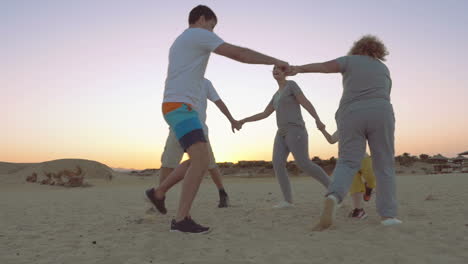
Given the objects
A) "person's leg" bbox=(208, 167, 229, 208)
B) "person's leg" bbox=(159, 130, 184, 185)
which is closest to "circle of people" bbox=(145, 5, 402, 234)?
"person's leg" bbox=(159, 130, 184, 185)

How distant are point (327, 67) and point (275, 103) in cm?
209

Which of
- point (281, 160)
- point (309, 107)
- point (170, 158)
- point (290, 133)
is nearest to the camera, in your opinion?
point (170, 158)

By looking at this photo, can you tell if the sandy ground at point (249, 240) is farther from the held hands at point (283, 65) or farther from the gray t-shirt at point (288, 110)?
the held hands at point (283, 65)

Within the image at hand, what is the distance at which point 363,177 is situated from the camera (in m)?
4.80

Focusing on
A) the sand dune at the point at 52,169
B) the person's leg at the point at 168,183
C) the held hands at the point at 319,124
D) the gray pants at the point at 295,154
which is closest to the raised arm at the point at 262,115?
the gray pants at the point at 295,154

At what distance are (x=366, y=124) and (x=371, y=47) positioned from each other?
84 centimetres

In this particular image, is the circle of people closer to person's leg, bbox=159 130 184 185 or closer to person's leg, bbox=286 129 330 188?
person's leg, bbox=159 130 184 185

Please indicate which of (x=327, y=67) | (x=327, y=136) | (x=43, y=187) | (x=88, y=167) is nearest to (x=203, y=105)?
(x=327, y=136)

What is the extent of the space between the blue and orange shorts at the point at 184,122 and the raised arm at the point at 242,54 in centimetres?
57

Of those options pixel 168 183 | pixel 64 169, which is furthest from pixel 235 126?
pixel 64 169

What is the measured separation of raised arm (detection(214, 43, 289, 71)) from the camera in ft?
11.6

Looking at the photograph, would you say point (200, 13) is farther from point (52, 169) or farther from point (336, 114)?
point (52, 169)

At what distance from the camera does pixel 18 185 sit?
1569 cm

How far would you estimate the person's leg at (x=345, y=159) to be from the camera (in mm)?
3732
